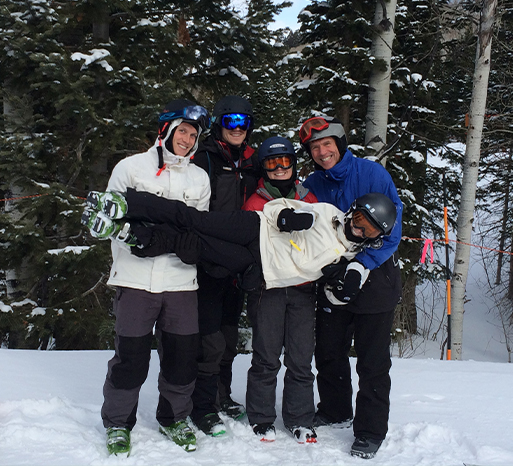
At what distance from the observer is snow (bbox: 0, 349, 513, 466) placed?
101 inches

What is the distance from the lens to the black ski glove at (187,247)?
270cm

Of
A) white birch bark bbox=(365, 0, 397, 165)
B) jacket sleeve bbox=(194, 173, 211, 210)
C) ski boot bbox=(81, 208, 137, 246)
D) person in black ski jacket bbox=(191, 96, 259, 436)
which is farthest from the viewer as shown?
white birch bark bbox=(365, 0, 397, 165)

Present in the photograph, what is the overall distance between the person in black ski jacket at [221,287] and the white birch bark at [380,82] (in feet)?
12.3

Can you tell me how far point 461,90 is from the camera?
47.1 ft

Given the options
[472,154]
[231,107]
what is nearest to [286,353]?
[231,107]

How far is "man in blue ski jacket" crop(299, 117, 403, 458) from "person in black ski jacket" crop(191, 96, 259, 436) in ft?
1.64

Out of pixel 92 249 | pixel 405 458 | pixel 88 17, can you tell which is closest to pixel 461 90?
pixel 88 17

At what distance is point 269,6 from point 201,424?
19.8ft

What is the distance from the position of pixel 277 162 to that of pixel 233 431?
1839 mm

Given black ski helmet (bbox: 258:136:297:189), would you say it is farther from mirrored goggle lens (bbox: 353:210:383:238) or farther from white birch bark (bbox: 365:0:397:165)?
white birch bark (bbox: 365:0:397:165)

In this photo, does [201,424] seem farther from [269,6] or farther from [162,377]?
[269,6]

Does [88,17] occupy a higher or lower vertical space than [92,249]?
higher

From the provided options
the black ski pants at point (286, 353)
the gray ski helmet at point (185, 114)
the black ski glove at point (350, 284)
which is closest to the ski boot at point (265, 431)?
the black ski pants at point (286, 353)

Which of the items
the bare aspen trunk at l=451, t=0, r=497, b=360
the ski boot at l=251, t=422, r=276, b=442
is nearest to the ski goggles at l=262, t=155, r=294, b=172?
the ski boot at l=251, t=422, r=276, b=442
